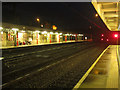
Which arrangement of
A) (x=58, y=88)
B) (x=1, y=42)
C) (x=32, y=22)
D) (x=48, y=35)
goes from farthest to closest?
(x=32, y=22)
(x=48, y=35)
(x=1, y=42)
(x=58, y=88)

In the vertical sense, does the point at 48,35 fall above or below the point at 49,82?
above

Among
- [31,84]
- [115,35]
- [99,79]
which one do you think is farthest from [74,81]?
[115,35]

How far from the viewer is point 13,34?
82.4 ft

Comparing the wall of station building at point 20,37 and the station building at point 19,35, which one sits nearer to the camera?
the station building at point 19,35

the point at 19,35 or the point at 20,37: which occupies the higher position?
the point at 19,35

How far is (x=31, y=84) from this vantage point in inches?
257

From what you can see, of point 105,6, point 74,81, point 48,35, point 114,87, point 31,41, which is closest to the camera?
point 114,87

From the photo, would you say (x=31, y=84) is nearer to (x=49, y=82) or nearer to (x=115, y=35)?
(x=49, y=82)

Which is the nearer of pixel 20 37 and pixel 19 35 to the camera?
pixel 19 35

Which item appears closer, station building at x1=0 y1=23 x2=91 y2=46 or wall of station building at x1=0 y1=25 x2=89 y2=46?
station building at x1=0 y1=23 x2=91 y2=46

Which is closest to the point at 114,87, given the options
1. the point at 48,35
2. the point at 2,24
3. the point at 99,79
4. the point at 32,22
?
the point at 99,79

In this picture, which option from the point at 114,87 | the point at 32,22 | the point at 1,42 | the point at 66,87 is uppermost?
the point at 32,22

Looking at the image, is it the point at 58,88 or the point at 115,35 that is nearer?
the point at 58,88

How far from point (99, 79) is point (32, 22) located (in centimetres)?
5890
